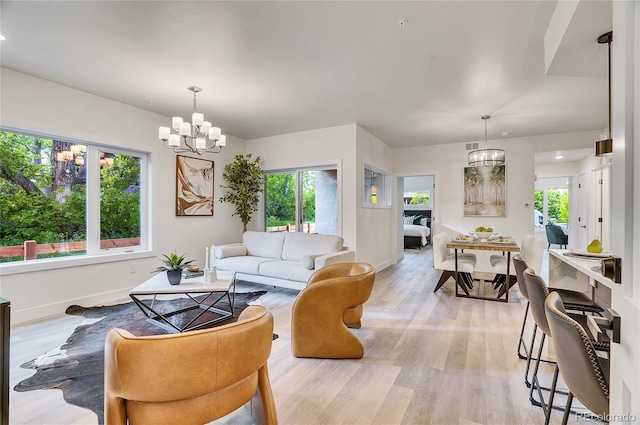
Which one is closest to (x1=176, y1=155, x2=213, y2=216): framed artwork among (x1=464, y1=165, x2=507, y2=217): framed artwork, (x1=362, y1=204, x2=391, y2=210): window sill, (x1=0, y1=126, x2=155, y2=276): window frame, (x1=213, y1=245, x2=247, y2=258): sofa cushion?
(x1=0, y1=126, x2=155, y2=276): window frame

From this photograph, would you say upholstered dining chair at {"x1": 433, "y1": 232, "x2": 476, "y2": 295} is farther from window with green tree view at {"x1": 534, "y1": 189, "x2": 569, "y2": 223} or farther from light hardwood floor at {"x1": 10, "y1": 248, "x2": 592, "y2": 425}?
window with green tree view at {"x1": 534, "y1": 189, "x2": 569, "y2": 223}

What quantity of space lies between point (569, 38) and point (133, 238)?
536cm

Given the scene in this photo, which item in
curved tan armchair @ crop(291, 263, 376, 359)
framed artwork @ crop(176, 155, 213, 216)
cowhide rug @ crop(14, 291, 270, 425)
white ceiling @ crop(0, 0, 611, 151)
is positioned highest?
white ceiling @ crop(0, 0, 611, 151)

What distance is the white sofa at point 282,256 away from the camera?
4.10 meters

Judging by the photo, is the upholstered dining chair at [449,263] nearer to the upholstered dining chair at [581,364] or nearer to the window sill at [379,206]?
the window sill at [379,206]

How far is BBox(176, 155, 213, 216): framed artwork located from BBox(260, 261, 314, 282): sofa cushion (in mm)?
1787

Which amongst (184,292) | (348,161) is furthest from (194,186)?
(184,292)

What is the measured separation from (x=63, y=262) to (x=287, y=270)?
274cm

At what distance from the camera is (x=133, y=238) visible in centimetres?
451

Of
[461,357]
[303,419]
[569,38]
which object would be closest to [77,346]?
[303,419]

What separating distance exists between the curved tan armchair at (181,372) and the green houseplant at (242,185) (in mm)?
4798

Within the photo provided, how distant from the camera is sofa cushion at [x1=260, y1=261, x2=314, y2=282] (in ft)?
13.4

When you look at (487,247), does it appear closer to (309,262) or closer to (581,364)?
(309,262)

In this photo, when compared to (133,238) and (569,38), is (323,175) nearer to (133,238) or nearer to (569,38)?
(133,238)
